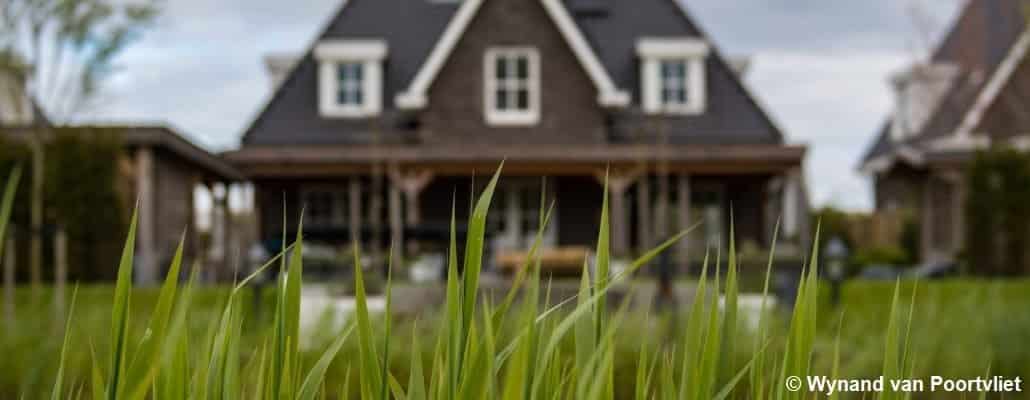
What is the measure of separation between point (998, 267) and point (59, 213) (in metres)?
14.6

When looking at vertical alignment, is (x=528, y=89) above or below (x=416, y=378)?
above

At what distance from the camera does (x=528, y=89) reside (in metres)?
21.7

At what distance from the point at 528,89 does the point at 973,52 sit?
42.4 feet

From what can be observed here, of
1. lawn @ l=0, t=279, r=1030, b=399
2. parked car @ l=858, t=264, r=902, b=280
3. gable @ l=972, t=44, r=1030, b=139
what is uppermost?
gable @ l=972, t=44, r=1030, b=139

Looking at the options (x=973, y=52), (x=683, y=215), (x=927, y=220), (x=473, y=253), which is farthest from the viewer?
(x=973, y=52)

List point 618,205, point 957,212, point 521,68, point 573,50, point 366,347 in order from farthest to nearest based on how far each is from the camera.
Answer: point 957,212 → point 521,68 → point 573,50 → point 618,205 → point 366,347

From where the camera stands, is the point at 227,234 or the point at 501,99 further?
the point at 501,99

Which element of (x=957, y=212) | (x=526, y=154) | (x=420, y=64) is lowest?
(x=957, y=212)

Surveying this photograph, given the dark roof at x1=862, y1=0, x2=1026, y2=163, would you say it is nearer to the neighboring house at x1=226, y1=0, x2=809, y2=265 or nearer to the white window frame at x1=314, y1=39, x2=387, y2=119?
the neighboring house at x1=226, y1=0, x2=809, y2=265

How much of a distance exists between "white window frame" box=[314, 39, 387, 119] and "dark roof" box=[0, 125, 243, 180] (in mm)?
2563

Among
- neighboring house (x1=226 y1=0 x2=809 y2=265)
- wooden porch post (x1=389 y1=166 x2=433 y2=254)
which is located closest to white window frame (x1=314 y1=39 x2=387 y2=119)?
neighboring house (x1=226 y1=0 x2=809 y2=265)

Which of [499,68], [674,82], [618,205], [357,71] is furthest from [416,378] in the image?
[357,71]

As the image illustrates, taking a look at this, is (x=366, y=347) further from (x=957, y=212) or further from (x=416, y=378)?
(x=957, y=212)

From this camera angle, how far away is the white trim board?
68.5 ft
